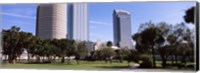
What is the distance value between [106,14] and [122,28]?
37cm

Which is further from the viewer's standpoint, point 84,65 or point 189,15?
point 84,65

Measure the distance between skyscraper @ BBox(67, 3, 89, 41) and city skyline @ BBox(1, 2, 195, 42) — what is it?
0.28ft

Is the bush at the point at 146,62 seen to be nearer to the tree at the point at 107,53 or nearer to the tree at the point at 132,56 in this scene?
the tree at the point at 132,56

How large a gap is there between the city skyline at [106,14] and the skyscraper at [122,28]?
0.07 m

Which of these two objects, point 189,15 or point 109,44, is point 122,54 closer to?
point 109,44

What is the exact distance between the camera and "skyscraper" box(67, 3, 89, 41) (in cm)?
681

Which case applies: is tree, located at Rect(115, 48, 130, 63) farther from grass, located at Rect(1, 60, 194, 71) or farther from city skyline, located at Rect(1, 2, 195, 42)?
city skyline, located at Rect(1, 2, 195, 42)

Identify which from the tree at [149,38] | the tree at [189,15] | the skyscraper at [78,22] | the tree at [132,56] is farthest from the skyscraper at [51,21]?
the tree at [189,15]

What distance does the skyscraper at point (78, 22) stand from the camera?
6.81 m

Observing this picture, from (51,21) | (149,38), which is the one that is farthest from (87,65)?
(149,38)

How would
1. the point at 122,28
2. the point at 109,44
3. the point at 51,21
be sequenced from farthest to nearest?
the point at 51,21, the point at 109,44, the point at 122,28

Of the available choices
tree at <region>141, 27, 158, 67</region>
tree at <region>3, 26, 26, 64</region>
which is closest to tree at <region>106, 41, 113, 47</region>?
tree at <region>141, 27, 158, 67</region>

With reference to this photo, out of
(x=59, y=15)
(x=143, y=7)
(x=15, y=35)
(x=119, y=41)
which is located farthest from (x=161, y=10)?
(x=15, y=35)

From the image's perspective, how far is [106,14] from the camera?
6773mm
